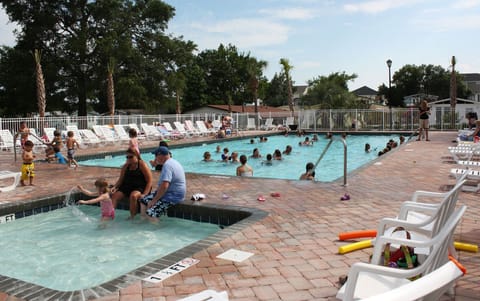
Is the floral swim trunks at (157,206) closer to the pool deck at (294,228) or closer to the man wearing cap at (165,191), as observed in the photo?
the man wearing cap at (165,191)

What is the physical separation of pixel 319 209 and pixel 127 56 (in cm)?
3058

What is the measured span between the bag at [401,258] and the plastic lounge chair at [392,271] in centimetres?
62

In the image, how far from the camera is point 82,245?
18.7 feet

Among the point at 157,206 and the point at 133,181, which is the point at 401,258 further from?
the point at 133,181

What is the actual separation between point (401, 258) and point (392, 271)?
1.37 metres

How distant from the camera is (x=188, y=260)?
156 inches

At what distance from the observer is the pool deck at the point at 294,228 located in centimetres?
333

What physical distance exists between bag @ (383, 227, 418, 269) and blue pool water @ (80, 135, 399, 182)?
9677mm

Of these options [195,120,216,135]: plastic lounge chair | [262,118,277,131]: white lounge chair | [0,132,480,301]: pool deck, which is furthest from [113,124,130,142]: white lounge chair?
[262,118,277,131]: white lounge chair

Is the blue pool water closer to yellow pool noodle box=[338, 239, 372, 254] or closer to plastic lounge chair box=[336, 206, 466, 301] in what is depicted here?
yellow pool noodle box=[338, 239, 372, 254]

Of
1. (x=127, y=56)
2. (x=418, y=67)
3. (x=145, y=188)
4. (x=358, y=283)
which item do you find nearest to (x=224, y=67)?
(x=127, y=56)

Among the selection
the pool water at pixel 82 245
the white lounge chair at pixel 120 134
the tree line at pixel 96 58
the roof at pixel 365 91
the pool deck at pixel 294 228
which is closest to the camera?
the pool deck at pixel 294 228

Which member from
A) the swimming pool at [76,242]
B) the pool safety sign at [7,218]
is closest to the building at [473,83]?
the swimming pool at [76,242]

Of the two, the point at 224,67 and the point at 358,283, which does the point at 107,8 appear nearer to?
the point at 224,67
